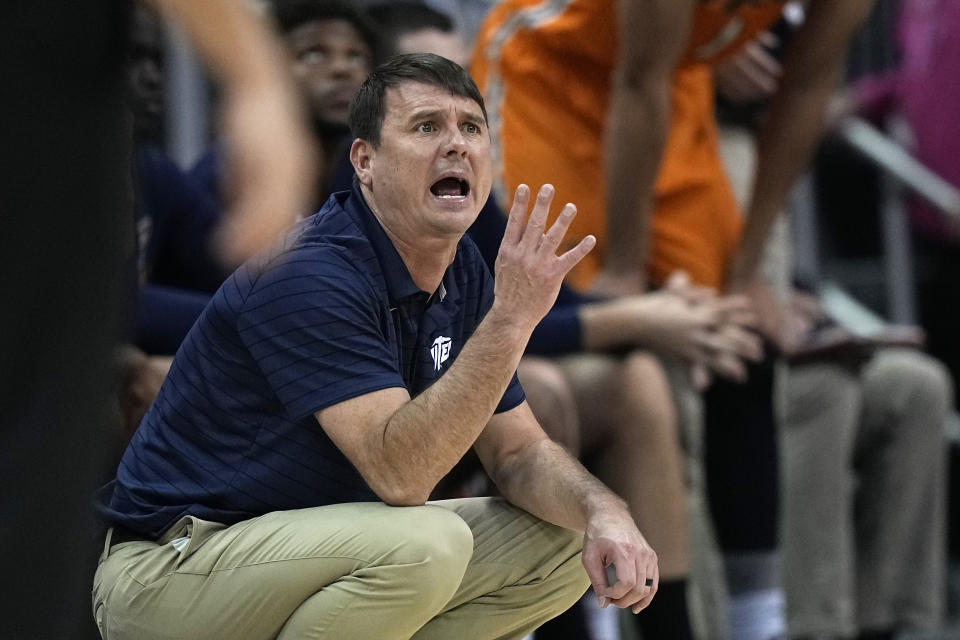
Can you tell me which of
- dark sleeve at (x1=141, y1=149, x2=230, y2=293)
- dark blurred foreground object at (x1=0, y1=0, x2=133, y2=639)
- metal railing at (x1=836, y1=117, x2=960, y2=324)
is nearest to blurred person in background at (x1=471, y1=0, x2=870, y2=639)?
dark sleeve at (x1=141, y1=149, x2=230, y2=293)

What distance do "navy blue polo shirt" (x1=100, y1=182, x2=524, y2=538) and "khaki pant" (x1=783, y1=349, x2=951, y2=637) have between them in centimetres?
170

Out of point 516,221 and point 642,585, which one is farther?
point 642,585

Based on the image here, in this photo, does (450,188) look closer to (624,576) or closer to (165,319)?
(624,576)

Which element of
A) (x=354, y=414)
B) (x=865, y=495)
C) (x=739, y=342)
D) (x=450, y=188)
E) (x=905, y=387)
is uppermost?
(x=450, y=188)

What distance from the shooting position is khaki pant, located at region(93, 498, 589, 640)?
71.5 inches

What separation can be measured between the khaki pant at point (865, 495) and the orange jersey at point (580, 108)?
21.6 inches

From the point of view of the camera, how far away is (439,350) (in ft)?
6.28

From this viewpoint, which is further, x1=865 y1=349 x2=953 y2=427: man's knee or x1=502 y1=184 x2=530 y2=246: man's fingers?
x1=865 y1=349 x2=953 y2=427: man's knee

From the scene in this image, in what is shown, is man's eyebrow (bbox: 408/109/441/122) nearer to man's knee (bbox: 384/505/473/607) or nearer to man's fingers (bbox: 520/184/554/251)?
man's fingers (bbox: 520/184/554/251)

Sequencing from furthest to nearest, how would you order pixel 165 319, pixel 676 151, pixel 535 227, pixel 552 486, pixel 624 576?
1. pixel 676 151
2. pixel 165 319
3. pixel 552 486
4. pixel 624 576
5. pixel 535 227

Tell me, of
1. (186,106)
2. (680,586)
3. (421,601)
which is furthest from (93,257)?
(186,106)

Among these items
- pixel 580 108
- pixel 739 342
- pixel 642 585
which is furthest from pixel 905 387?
pixel 642 585

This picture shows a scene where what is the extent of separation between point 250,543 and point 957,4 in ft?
10.8

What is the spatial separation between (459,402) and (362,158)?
1.11 ft
